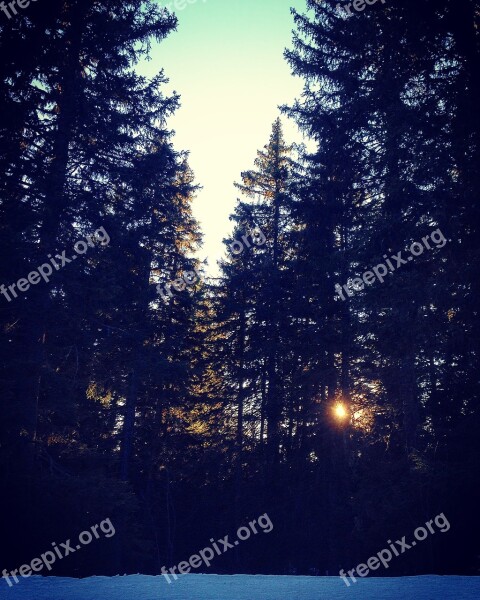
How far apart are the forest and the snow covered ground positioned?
2.90 meters

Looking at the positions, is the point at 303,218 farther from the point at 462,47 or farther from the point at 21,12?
the point at 21,12

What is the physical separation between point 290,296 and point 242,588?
49.3 ft

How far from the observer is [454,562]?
279 inches

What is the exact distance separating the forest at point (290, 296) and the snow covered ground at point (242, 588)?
2.90m

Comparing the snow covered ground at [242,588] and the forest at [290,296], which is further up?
the forest at [290,296]

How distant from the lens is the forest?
8.39 metres

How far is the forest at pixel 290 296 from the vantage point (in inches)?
330

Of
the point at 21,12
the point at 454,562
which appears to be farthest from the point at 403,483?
the point at 21,12

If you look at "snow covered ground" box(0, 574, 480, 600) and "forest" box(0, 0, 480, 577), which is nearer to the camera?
"snow covered ground" box(0, 574, 480, 600)

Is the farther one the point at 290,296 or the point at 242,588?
the point at 290,296

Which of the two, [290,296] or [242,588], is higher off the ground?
[290,296]

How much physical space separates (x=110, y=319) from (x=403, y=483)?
8738 millimetres

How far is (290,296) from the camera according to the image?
19.2m

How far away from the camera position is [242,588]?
4.76 metres
